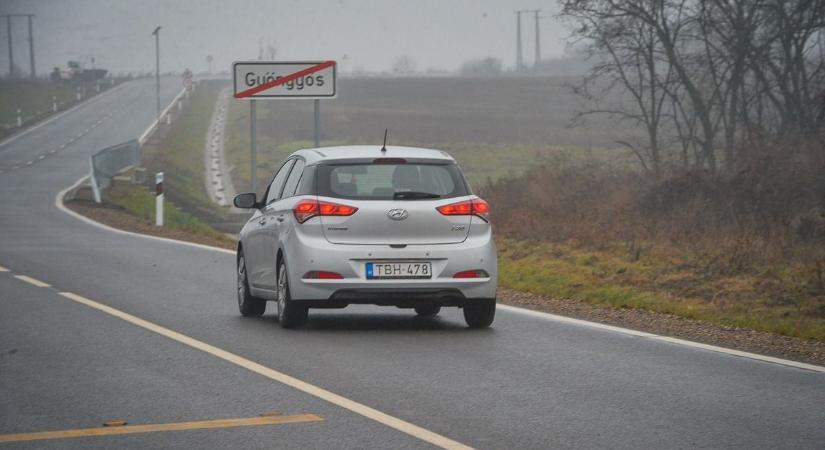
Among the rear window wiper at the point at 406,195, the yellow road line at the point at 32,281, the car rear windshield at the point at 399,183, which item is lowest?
the yellow road line at the point at 32,281

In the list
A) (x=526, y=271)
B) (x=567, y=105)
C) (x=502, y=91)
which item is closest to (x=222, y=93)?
(x=502, y=91)

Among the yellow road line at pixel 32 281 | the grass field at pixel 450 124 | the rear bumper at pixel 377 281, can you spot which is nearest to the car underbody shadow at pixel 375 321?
the rear bumper at pixel 377 281

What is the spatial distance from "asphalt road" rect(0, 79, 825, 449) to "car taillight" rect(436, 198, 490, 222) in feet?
3.45

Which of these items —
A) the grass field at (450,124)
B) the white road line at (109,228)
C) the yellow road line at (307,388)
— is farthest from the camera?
the grass field at (450,124)

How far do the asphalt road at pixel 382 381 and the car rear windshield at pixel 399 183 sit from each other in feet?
3.98

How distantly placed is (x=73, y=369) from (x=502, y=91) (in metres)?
97.4

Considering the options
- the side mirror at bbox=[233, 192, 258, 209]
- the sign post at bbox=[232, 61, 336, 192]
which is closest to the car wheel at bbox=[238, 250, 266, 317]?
the side mirror at bbox=[233, 192, 258, 209]

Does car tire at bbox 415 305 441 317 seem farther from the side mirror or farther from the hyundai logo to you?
the hyundai logo

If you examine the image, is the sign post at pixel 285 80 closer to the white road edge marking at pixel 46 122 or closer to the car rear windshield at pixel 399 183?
the car rear windshield at pixel 399 183

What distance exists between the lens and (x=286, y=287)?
40.9 feet

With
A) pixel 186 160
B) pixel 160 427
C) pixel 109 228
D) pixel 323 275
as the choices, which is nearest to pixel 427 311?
pixel 323 275

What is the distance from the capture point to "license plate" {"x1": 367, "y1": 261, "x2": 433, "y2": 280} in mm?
12086

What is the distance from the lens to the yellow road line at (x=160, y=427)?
24.5ft

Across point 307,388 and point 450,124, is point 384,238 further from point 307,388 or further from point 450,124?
point 450,124
